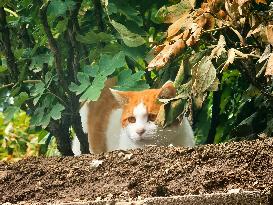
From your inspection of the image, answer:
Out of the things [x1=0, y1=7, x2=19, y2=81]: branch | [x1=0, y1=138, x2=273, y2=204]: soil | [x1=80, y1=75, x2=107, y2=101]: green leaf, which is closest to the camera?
[x1=0, y1=138, x2=273, y2=204]: soil

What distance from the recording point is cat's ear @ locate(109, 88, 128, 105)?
2.85 m

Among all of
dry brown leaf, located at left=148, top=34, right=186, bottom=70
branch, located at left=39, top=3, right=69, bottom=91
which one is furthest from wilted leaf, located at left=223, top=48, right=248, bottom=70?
branch, located at left=39, top=3, right=69, bottom=91

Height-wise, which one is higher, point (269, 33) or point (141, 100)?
point (269, 33)

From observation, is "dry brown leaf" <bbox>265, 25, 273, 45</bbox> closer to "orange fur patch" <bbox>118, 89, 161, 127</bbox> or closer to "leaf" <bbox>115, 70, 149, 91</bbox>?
"leaf" <bbox>115, 70, 149, 91</bbox>

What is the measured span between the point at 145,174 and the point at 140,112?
1151mm

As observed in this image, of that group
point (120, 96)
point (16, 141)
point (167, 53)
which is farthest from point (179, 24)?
point (16, 141)

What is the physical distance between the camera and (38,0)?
2.58m

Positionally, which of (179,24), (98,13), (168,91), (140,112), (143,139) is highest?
(98,13)

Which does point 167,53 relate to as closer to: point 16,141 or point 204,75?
point 204,75

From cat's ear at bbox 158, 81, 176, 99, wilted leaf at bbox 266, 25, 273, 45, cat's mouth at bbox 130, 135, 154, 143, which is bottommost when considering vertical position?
cat's mouth at bbox 130, 135, 154, 143

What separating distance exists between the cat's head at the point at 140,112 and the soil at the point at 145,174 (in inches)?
30.6

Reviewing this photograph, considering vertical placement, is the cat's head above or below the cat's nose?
above

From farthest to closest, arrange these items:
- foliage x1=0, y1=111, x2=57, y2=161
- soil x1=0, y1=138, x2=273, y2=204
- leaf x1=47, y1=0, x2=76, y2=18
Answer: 1. foliage x1=0, y1=111, x2=57, y2=161
2. leaf x1=47, y1=0, x2=76, y2=18
3. soil x1=0, y1=138, x2=273, y2=204

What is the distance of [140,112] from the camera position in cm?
284
